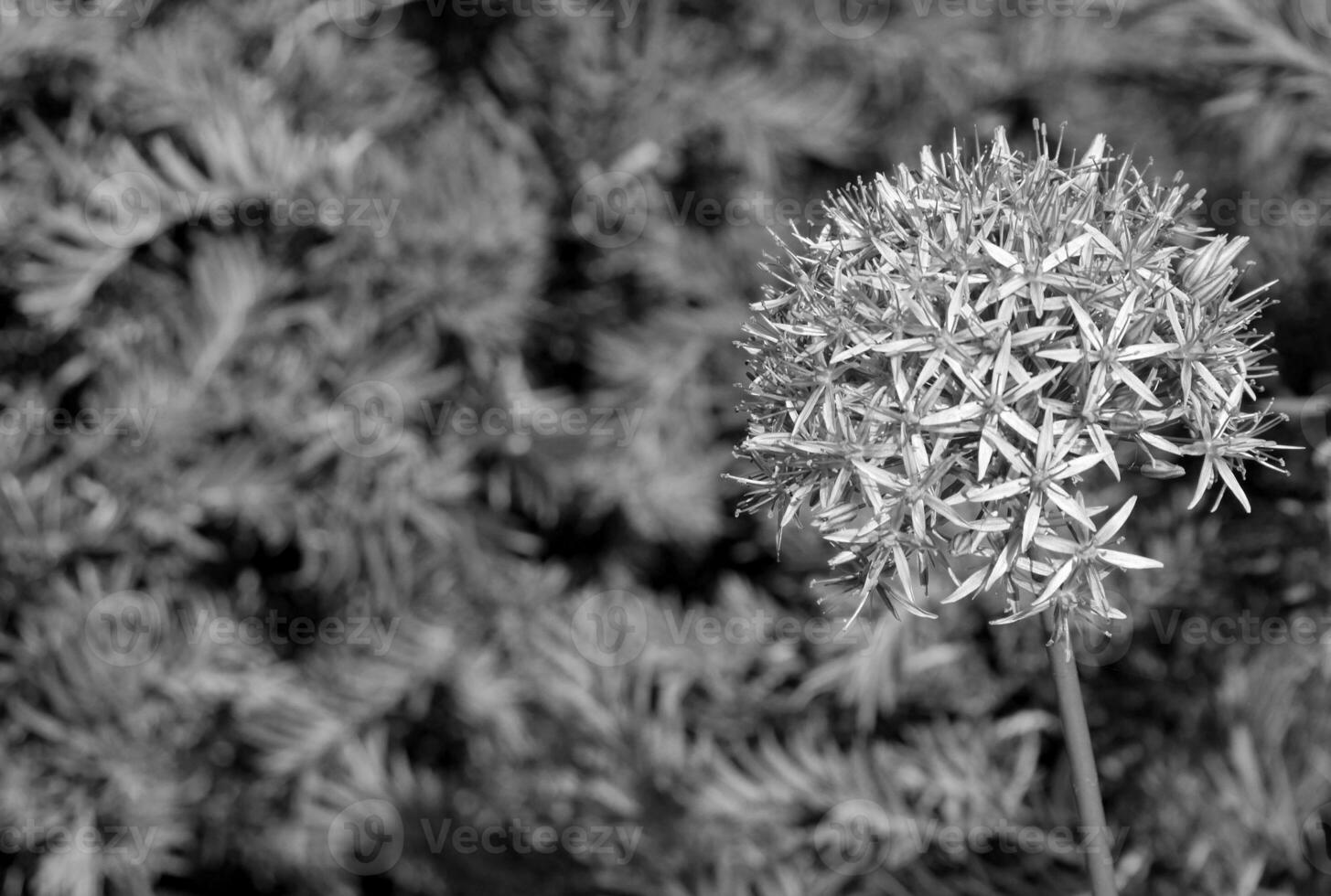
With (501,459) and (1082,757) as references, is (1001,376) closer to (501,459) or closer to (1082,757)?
(1082,757)

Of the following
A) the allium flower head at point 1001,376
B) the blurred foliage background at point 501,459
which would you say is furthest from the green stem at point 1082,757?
the blurred foliage background at point 501,459

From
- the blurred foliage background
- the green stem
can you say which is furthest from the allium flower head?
the blurred foliage background

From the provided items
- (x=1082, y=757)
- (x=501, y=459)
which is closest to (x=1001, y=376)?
(x=1082, y=757)

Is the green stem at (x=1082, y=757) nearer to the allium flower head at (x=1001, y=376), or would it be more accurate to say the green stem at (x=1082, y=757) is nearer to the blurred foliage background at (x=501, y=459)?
the allium flower head at (x=1001, y=376)

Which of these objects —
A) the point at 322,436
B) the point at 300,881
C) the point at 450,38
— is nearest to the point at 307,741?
the point at 300,881

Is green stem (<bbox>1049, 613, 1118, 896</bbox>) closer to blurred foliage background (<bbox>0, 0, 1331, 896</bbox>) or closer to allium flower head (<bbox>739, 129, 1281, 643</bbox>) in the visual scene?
allium flower head (<bbox>739, 129, 1281, 643</bbox>)

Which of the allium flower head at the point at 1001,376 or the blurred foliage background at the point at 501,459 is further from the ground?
the allium flower head at the point at 1001,376
